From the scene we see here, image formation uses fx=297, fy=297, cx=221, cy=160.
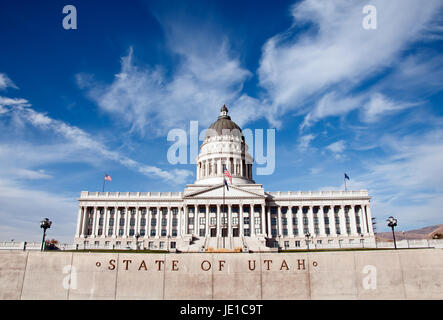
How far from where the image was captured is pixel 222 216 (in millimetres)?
80000

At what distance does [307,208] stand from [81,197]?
219 ft

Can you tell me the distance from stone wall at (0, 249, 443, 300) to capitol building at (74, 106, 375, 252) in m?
65.2

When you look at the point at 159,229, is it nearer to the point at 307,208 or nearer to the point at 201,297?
the point at 307,208

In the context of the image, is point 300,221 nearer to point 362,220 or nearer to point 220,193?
point 362,220

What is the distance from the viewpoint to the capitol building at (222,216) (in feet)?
264

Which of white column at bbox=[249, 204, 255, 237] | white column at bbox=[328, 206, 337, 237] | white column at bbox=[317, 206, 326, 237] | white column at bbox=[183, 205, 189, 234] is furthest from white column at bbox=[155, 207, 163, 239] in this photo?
white column at bbox=[328, 206, 337, 237]

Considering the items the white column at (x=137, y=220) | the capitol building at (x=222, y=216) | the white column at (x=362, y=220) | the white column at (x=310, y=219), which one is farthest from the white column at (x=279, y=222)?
the white column at (x=137, y=220)

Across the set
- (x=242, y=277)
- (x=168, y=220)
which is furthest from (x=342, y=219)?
(x=242, y=277)

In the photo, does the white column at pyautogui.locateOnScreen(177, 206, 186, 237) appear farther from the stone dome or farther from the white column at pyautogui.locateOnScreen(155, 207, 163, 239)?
the stone dome

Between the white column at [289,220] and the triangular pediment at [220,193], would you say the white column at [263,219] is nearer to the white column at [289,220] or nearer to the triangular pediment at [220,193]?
the triangular pediment at [220,193]
